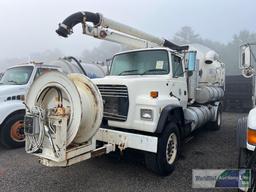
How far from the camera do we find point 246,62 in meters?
4.35

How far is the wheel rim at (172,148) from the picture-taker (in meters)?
4.39

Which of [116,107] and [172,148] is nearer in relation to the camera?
[116,107]

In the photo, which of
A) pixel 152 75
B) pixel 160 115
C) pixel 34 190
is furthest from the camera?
pixel 152 75

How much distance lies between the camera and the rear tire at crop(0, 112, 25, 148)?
589 cm

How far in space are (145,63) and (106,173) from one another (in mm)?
2341

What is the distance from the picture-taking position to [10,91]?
6.17m

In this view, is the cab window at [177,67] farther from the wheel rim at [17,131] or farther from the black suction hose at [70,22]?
the wheel rim at [17,131]

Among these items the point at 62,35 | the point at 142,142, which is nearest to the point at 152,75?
the point at 142,142

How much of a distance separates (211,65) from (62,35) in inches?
218

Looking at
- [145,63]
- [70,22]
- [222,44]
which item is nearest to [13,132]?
[70,22]

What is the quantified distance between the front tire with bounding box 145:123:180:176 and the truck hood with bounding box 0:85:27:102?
411 cm

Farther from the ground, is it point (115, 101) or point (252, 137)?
point (115, 101)

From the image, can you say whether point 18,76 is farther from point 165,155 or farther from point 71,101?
point 165,155

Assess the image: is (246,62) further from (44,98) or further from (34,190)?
(34,190)
